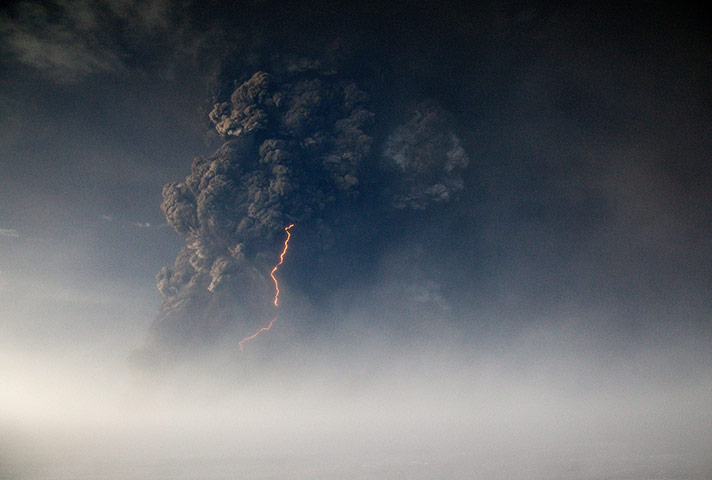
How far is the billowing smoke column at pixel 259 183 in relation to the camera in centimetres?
3503

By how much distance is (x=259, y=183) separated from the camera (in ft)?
116

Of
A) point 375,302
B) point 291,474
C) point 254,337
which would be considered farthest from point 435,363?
point 291,474

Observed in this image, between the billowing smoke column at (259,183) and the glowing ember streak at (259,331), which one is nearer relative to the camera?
the billowing smoke column at (259,183)

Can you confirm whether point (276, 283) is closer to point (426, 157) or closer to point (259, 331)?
point (259, 331)

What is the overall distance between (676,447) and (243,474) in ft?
79.8

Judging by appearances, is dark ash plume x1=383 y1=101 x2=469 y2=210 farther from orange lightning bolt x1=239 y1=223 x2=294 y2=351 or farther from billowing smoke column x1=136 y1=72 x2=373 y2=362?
orange lightning bolt x1=239 y1=223 x2=294 y2=351

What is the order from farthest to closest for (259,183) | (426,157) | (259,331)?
(426,157), (259,331), (259,183)

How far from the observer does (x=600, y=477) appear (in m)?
18.1

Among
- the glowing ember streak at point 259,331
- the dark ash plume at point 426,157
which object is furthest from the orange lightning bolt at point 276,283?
the dark ash plume at point 426,157

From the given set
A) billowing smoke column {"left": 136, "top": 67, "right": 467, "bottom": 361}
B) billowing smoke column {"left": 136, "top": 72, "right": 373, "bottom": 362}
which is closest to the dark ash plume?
billowing smoke column {"left": 136, "top": 67, "right": 467, "bottom": 361}

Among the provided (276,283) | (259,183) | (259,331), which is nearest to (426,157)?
(259,183)

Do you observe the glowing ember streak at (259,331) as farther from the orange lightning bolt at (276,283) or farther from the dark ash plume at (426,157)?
the dark ash plume at (426,157)

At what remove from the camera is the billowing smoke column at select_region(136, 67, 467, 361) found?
35031mm

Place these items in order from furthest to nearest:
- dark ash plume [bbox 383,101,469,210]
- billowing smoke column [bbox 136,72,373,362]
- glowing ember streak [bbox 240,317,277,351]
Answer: dark ash plume [bbox 383,101,469,210] → glowing ember streak [bbox 240,317,277,351] → billowing smoke column [bbox 136,72,373,362]
